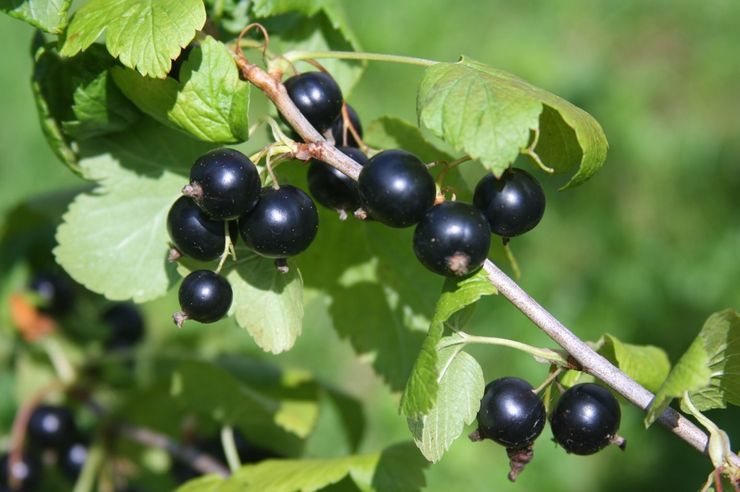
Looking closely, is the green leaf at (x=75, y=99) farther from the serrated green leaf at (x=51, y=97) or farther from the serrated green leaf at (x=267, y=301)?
the serrated green leaf at (x=267, y=301)

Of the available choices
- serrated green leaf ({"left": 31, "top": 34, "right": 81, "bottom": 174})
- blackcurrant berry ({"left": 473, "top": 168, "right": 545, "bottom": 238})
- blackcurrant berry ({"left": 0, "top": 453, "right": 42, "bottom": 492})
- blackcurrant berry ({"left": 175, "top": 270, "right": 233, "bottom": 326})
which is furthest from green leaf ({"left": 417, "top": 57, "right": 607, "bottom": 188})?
blackcurrant berry ({"left": 0, "top": 453, "right": 42, "bottom": 492})

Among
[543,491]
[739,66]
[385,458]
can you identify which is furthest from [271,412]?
[739,66]

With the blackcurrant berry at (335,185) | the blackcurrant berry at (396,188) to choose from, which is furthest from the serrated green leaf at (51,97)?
the blackcurrant berry at (396,188)

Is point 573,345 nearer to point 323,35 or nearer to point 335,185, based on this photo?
point 335,185

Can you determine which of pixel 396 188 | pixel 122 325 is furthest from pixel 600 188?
pixel 396 188

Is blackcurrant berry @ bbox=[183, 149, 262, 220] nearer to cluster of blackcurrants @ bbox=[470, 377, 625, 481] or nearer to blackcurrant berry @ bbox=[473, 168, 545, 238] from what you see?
blackcurrant berry @ bbox=[473, 168, 545, 238]
